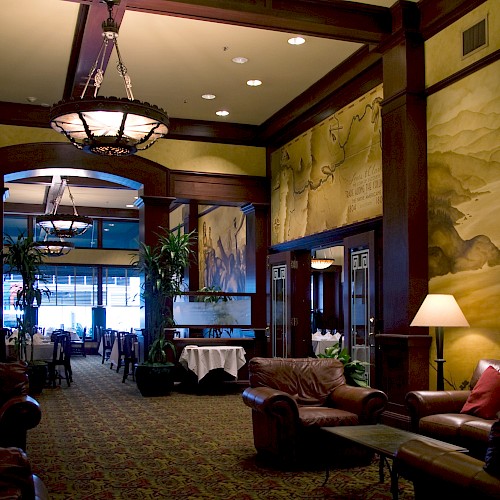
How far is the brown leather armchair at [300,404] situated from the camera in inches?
217

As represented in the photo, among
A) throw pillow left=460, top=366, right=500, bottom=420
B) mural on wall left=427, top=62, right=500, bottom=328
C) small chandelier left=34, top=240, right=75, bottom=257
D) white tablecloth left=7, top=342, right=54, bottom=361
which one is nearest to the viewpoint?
throw pillow left=460, top=366, right=500, bottom=420

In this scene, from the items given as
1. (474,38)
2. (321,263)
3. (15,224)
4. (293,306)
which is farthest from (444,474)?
(15,224)

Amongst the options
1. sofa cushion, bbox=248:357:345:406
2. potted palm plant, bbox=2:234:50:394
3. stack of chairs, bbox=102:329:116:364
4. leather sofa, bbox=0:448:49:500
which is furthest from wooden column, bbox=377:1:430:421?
stack of chairs, bbox=102:329:116:364

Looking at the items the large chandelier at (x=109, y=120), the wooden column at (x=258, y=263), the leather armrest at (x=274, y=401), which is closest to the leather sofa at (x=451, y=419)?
the leather armrest at (x=274, y=401)

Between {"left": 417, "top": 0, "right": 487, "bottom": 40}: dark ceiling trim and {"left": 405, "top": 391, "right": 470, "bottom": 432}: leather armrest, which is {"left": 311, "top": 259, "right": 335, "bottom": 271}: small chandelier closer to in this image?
{"left": 417, "top": 0, "right": 487, "bottom": 40}: dark ceiling trim

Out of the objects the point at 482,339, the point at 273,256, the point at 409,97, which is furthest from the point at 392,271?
the point at 273,256

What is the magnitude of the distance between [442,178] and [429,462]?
4.37 m

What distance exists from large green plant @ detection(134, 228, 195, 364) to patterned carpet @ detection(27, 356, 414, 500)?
3.66 feet

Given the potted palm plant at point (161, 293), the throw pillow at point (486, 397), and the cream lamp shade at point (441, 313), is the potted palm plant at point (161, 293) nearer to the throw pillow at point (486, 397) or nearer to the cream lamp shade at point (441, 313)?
the cream lamp shade at point (441, 313)

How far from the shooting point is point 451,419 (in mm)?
5426

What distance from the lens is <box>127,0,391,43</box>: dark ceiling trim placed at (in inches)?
267

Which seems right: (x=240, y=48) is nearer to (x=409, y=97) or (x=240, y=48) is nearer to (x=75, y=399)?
(x=409, y=97)

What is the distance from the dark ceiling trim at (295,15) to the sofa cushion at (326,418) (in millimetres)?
3878

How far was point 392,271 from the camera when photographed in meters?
7.45
